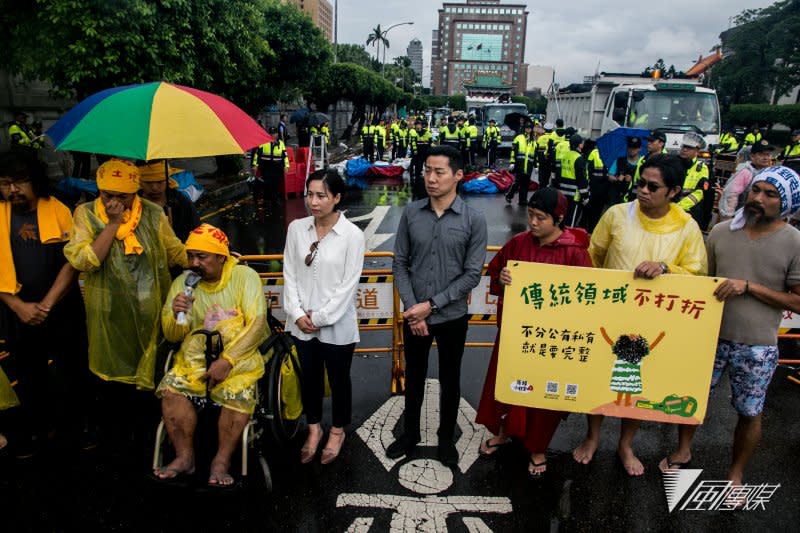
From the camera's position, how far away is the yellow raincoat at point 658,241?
3.19m

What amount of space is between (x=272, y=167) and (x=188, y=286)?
32.1 ft

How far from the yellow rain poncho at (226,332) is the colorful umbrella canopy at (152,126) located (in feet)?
2.47

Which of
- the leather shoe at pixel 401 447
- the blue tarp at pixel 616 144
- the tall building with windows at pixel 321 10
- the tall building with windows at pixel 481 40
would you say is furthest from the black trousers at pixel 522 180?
the tall building with windows at pixel 481 40

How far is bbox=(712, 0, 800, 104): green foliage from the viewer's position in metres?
40.5

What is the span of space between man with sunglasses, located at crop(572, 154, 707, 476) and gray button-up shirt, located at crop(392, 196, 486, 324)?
0.85 meters

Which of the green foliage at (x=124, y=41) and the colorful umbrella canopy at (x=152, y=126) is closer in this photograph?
the colorful umbrella canopy at (x=152, y=126)

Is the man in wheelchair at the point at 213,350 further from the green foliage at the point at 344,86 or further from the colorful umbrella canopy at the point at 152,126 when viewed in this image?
the green foliage at the point at 344,86

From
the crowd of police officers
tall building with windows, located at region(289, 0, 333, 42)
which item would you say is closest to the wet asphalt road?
the crowd of police officers

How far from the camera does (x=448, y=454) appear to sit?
11.9ft

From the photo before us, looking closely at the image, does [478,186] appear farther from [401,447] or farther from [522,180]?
Answer: [401,447]

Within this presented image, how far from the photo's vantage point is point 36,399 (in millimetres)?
3680

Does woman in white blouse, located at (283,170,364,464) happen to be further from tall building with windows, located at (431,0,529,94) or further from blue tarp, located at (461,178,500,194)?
tall building with windows, located at (431,0,529,94)

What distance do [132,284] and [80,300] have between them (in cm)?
61

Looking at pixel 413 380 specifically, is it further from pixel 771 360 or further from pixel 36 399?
pixel 36 399
